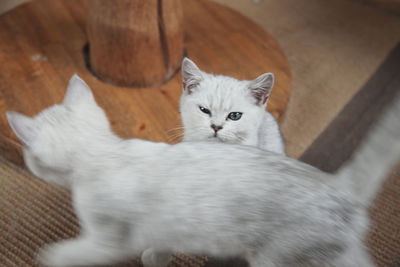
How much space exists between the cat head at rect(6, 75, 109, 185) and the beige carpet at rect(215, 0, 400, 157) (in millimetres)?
381

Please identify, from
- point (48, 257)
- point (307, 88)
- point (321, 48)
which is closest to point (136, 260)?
point (48, 257)

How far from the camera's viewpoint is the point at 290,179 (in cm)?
44

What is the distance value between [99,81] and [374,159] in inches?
18.7

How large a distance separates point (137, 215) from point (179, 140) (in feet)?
0.44

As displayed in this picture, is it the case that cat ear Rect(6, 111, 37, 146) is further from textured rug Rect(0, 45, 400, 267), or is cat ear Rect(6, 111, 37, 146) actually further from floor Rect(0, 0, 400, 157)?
floor Rect(0, 0, 400, 157)

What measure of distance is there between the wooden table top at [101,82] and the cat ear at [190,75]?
0.12 ft

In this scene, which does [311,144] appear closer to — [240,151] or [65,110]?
[240,151]

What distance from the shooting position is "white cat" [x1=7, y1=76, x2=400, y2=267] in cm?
43

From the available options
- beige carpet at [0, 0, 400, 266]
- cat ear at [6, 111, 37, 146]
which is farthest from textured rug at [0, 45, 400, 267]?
cat ear at [6, 111, 37, 146]

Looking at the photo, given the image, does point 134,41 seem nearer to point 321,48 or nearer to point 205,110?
point 205,110

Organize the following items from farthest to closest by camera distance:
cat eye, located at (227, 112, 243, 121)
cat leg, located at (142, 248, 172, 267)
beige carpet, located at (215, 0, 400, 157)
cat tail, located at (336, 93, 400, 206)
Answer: beige carpet, located at (215, 0, 400, 157)
cat leg, located at (142, 248, 172, 267)
cat eye, located at (227, 112, 243, 121)
cat tail, located at (336, 93, 400, 206)

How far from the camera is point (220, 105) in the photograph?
1.70 ft

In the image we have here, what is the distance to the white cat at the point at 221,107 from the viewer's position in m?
0.51

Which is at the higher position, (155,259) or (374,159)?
(374,159)
